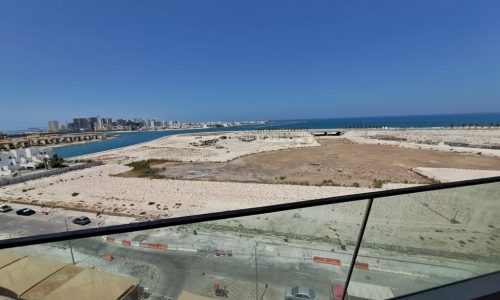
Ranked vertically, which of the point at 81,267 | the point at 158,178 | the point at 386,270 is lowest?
the point at 158,178

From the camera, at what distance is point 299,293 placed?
154cm

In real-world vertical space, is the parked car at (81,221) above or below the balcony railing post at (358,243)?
below

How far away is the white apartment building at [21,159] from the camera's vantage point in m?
30.8

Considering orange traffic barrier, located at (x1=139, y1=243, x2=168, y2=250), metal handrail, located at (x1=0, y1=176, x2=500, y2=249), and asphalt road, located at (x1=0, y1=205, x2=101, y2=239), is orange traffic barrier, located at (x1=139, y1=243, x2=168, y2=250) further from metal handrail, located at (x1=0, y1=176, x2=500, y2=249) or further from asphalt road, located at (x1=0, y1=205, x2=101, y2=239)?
asphalt road, located at (x1=0, y1=205, x2=101, y2=239)

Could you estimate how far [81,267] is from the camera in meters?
1.30

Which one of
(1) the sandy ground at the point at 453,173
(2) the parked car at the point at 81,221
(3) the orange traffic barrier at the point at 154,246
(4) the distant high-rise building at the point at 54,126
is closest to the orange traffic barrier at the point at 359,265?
(3) the orange traffic barrier at the point at 154,246

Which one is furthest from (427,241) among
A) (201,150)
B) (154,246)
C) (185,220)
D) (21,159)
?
(201,150)

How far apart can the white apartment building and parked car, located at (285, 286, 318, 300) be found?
4000 centimetres

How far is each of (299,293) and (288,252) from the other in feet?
0.80

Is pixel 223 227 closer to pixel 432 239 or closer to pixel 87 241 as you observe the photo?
Answer: pixel 87 241

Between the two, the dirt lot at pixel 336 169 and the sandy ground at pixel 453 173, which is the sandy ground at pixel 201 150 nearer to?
the dirt lot at pixel 336 169

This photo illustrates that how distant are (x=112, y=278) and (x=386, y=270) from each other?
1655 millimetres

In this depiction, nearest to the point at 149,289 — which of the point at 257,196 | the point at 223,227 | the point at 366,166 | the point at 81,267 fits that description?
the point at 81,267

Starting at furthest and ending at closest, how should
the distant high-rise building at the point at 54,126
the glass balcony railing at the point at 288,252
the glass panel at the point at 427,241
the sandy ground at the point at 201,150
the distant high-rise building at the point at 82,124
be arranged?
the distant high-rise building at the point at 54,126 < the distant high-rise building at the point at 82,124 < the sandy ground at the point at 201,150 < the glass panel at the point at 427,241 < the glass balcony railing at the point at 288,252
